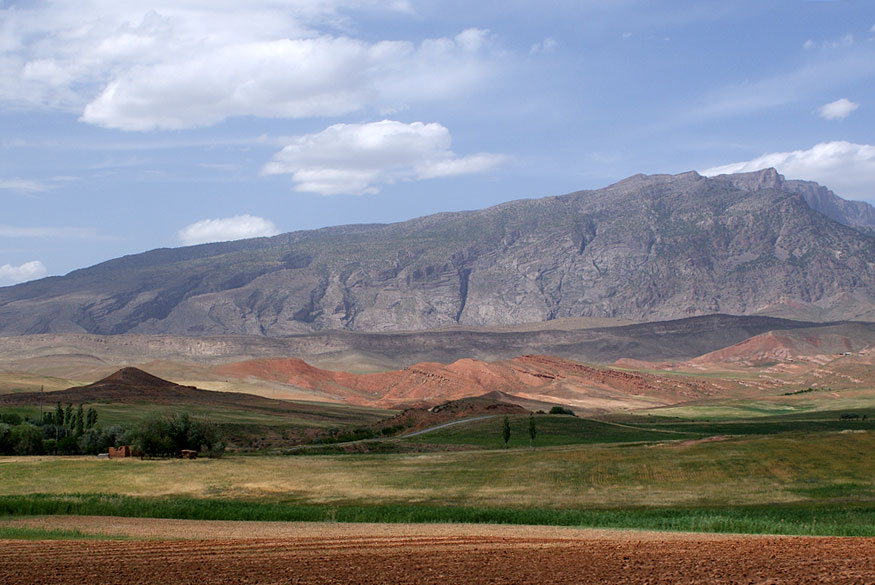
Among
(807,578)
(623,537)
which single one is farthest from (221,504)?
(807,578)

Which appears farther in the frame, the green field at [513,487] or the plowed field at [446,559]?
the green field at [513,487]

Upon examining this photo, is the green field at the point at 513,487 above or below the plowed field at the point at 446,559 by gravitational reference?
below

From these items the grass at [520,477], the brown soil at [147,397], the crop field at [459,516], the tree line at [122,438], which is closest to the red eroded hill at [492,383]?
the brown soil at [147,397]

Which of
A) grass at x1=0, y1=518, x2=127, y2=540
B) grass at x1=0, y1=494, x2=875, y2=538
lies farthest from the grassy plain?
grass at x1=0, y1=518, x2=127, y2=540

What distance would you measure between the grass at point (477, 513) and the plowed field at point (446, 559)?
6.16m

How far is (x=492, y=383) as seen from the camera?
172 metres

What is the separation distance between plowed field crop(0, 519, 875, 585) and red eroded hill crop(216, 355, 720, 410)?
412 feet

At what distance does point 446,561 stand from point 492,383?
497 feet

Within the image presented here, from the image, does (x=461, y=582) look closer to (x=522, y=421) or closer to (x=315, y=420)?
(x=522, y=421)

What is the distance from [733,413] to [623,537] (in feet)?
333

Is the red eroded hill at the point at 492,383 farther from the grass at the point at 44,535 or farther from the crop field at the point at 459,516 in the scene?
the grass at the point at 44,535

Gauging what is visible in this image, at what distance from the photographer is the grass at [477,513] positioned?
108 feet

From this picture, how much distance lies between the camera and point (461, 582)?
1914 cm

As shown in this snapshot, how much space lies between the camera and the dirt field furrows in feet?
63.2
